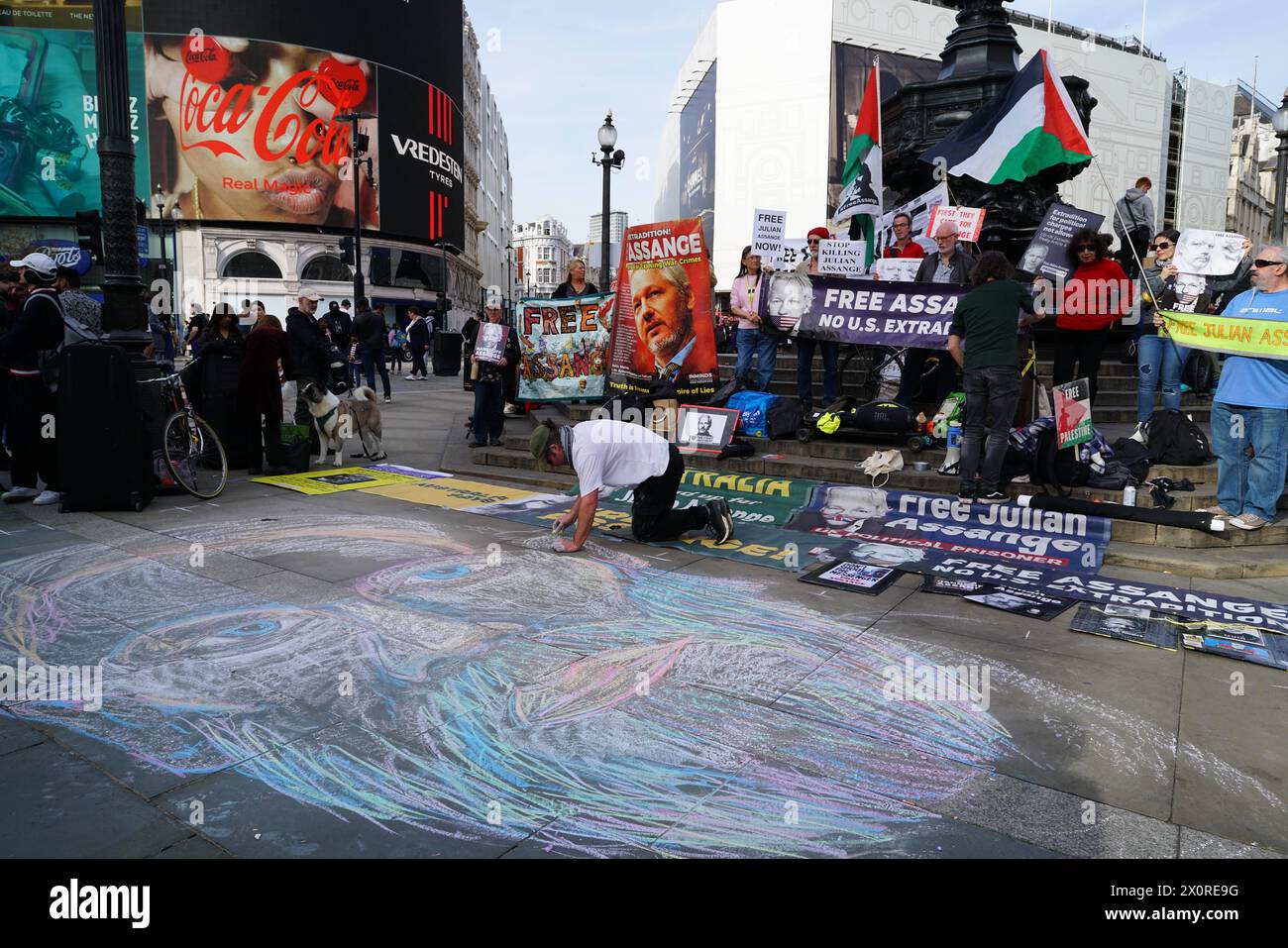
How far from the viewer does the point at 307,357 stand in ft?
34.3

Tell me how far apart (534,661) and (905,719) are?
176 cm

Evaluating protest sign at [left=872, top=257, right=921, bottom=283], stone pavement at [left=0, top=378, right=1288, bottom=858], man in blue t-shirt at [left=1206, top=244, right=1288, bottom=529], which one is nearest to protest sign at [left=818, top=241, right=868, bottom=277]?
protest sign at [left=872, top=257, right=921, bottom=283]

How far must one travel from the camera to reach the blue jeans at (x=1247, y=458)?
612 cm

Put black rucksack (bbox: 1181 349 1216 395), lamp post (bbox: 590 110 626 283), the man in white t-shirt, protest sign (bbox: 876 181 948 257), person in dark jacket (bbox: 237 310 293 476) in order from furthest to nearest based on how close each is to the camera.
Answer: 1. lamp post (bbox: 590 110 626 283)
2. protest sign (bbox: 876 181 948 257)
3. black rucksack (bbox: 1181 349 1216 395)
4. person in dark jacket (bbox: 237 310 293 476)
5. the man in white t-shirt

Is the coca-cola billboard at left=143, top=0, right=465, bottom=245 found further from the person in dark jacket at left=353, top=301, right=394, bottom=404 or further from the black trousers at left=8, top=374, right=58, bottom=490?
the black trousers at left=8, top=374, right=58, bottom=490

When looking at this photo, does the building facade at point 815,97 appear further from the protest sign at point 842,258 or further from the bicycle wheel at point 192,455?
the bicycle wheel at point 192,455

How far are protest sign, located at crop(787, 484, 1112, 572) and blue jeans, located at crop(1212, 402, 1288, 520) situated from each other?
3.11ft

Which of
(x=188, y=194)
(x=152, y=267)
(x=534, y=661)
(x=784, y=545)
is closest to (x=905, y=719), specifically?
(x=534, y=661)

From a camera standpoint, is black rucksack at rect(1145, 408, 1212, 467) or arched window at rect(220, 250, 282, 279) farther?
arched window at rect(220, 250, 282, 279)

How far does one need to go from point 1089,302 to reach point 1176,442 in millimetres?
1688

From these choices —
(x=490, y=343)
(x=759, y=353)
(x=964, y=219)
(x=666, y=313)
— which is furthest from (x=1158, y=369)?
(x=490, y=343)

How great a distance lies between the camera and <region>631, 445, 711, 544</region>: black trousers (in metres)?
6.65
